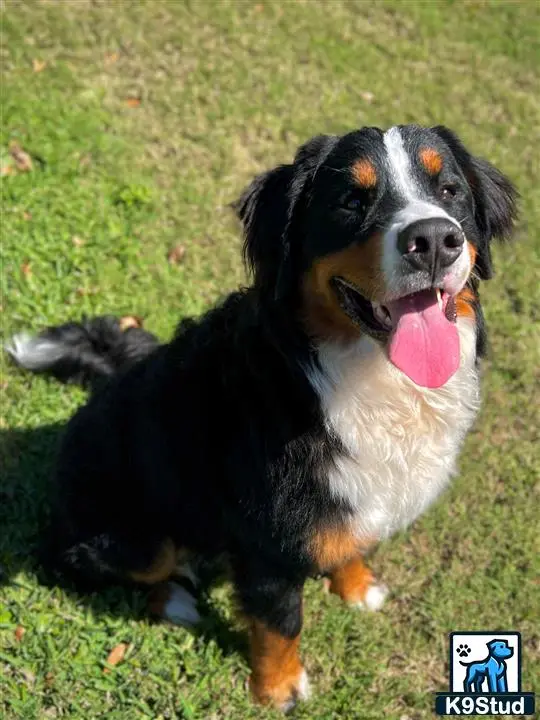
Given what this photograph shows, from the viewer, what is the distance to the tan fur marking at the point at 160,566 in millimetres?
3459

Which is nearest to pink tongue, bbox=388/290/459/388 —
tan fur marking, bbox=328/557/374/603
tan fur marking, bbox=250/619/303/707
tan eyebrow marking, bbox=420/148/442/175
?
tan eyebrow marking, bbox=420/148/442/175

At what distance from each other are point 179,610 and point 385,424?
1.62m

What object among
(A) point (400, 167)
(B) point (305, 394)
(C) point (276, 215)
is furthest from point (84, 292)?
(A) point (400, 167)

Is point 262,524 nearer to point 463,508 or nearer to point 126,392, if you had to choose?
point 126,392

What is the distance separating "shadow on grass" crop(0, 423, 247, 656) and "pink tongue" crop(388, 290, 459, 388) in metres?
1.89

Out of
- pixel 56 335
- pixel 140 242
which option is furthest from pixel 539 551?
pixel 140 242

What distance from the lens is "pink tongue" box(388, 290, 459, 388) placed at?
2525 mm

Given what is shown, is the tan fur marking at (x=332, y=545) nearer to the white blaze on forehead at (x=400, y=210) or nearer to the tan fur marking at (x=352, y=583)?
the tan fur marking at (x=352, y=583)

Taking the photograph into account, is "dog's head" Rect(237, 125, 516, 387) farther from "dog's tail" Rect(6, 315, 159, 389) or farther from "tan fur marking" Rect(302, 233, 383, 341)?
"dog's tail" Rect(6, 315, 159, 389)

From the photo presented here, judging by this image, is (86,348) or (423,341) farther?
(86,348)

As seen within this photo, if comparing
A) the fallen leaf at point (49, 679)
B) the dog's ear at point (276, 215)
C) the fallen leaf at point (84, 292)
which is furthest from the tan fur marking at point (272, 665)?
the fallen leaf at point (84, 292)

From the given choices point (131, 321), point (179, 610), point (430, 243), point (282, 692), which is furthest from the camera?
point (131, 321)

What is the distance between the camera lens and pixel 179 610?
3729mm

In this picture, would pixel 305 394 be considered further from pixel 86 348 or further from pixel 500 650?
pixel 500 650
